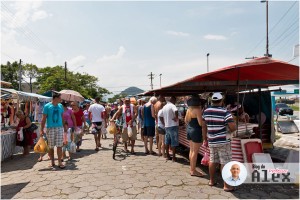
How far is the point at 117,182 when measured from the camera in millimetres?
Answer: 5168

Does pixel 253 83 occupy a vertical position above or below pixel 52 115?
above

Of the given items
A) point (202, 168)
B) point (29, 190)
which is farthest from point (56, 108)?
point (202, 168)

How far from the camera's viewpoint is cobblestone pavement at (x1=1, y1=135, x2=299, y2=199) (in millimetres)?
4488

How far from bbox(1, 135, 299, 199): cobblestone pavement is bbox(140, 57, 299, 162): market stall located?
0.91 m

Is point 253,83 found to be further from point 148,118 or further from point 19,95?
point 19,95

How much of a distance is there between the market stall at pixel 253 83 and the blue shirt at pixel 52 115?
10.4ft

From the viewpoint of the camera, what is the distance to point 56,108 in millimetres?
6363

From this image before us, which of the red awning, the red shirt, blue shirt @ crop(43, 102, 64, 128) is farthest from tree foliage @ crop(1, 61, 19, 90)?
the red awning

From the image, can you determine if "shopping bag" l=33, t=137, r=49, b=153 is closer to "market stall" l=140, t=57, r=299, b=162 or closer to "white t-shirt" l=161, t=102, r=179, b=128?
"white t-shirt" l=161, t=102, r=179, b=128

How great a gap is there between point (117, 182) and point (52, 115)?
2.45 meters

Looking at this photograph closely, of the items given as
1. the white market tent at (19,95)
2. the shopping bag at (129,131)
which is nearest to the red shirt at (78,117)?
the shopping bag at (129,131)

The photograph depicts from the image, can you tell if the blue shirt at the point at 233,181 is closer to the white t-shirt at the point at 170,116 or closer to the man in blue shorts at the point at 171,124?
the man in blue shorts at the point at 171,124

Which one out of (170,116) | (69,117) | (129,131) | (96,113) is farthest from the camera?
(96,113)

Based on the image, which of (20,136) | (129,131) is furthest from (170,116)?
(20,136)
